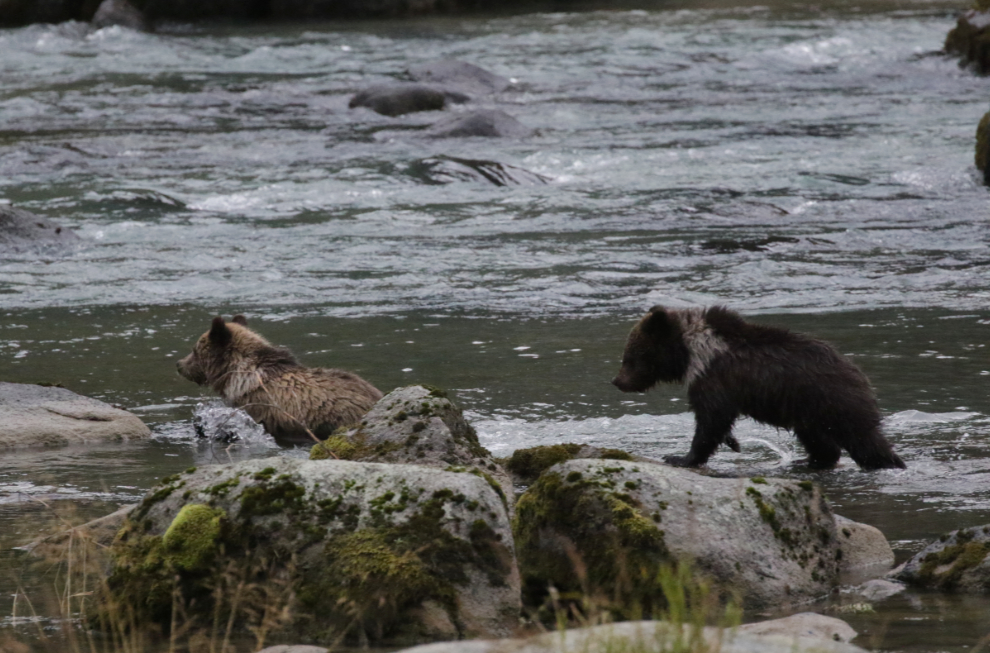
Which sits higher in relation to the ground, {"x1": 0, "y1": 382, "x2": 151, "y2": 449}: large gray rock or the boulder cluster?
the boulder cluster

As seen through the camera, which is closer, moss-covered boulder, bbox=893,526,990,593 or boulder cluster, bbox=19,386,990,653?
boulder cluster, bbox=19,386,990,653

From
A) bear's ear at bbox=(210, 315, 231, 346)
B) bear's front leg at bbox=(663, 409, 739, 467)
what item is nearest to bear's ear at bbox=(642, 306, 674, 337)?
bear's front leg at bbox=(663, 409, 739, 467)

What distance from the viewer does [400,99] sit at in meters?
23.6

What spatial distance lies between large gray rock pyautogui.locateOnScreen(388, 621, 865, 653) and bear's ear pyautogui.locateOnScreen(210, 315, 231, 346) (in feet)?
18.8

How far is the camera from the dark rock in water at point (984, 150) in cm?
1672

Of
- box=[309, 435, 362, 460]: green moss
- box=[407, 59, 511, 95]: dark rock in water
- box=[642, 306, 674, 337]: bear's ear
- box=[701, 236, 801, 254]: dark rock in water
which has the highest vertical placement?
box=[407, 59, 511, 95]: dark rock in water

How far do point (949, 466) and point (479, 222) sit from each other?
8960 mm

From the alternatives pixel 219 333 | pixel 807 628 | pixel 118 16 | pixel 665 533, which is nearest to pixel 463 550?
pixel 665 533

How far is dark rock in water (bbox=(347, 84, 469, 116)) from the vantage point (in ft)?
77.2

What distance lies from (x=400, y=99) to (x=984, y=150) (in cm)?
1050

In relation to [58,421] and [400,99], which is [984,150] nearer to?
[400,99]

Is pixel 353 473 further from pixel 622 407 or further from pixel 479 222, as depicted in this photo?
pixel 479 222

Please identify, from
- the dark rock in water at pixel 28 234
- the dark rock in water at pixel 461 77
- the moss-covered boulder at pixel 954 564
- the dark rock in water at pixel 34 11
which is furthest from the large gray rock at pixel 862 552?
the dark rock in water at pixel 34 11

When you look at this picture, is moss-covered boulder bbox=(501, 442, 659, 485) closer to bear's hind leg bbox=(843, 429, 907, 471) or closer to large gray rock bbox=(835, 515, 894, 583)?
bear's hind leg bbox=(843, 429, 907, 471)
